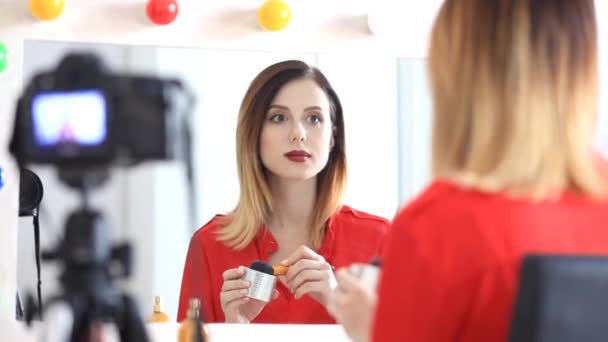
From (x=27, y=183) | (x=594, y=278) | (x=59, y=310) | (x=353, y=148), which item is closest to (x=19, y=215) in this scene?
(x=27, y=183)

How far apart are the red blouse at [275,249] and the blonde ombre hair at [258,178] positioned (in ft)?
0.09

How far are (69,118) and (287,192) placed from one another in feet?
4.44

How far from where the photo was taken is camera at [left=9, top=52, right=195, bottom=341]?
3.13 feet

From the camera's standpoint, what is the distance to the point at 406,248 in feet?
3.09

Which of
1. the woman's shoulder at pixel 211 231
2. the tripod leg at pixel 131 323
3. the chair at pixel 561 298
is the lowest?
the woman's shoulder at pixel 211 231

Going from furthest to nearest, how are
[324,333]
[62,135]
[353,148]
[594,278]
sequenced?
[353,148] < [324,333] < [62,135] < [594,278]

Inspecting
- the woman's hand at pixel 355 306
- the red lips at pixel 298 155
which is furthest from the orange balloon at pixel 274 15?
the woman's hand at pixel 355 306

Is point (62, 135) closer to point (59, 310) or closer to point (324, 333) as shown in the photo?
point (59, 310)

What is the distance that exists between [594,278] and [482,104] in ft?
0.75

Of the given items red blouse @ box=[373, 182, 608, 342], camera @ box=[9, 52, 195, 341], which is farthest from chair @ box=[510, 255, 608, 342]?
camera @ box=[9, 52, 195, 341]

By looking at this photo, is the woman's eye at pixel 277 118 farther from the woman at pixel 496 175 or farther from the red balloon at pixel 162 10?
the woman at pixel 496 175

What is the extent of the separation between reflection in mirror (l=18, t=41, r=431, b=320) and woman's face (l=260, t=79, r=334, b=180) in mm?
343

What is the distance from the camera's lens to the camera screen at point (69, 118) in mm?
953

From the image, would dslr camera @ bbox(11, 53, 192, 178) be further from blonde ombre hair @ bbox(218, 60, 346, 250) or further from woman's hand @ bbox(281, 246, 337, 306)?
blonde ombre hair @ bbox(218, 60, 346, 250)
